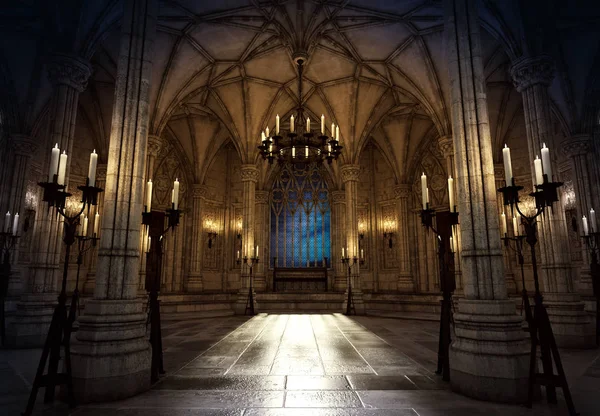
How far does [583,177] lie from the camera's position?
12.4 m

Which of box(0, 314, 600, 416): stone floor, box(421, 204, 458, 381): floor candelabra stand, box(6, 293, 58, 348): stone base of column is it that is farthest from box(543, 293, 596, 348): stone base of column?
box(6, 293, 58, 348): stone base of column

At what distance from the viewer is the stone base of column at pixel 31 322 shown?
730cm

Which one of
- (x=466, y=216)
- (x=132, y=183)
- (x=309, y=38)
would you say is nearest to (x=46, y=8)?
(x=309, y=38)

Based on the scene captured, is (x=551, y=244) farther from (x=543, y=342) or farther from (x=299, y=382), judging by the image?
(x=299, y=382)

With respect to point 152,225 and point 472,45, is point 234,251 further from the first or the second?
point 472,45

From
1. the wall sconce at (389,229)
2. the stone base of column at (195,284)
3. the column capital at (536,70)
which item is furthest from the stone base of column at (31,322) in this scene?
the wall sconce at (389,229)

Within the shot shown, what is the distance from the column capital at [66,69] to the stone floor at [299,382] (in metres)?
6.39

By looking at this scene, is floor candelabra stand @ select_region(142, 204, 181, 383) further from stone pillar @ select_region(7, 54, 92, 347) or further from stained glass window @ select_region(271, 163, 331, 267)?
stained glass window @ select_region(271, 163, 331, 267)

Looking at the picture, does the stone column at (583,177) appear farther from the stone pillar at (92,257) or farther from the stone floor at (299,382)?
the stone pillar at (92,257)

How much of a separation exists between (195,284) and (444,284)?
1672 centimetres

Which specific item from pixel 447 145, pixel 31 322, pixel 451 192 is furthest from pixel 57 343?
pixel 447 145

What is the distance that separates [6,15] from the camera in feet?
33.7

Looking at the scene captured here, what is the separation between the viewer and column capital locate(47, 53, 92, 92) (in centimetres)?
857

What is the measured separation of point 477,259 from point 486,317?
73cm
